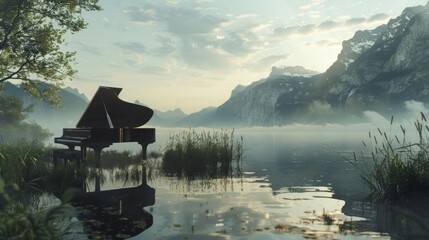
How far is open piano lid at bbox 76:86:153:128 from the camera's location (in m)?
15.3

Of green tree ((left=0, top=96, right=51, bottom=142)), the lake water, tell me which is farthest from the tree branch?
green tree ((left=0, top=96, right=51, bottom=142))

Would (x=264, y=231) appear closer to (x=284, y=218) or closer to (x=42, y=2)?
(x=284, y=218)

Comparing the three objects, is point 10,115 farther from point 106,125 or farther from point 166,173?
point 166,173

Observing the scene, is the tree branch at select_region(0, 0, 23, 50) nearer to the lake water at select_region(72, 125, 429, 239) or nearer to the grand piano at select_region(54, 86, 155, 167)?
the grand piano at select_region(54, 86, 155, 167)

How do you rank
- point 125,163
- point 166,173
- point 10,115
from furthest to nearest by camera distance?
point 10,115 → point 125,163 → point 166,173

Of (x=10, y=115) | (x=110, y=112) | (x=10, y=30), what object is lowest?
(x=110, y=112)

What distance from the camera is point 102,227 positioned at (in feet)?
21.3

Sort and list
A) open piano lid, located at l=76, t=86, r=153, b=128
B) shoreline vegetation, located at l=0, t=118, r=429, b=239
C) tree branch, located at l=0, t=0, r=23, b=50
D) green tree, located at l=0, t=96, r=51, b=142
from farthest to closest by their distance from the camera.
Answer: green tree, located at l=0, t=96, r=51, b=142 < tree branch, located at l=0, t=0, r=23, b=50 < open piano lid, located at l=76, t=86, r=153, b=128 < shoreline vegetation, located at l=0, t=118, r=429, b=239

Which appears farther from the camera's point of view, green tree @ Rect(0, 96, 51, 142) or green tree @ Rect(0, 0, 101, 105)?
green tree @ Rect(0, 96, 51, 142)

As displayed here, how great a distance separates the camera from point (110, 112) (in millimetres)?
15906

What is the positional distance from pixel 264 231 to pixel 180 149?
32.8 feet

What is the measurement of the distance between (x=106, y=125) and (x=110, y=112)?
0.56m

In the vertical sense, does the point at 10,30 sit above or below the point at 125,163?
above

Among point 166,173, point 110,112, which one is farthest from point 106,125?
point 166,173
